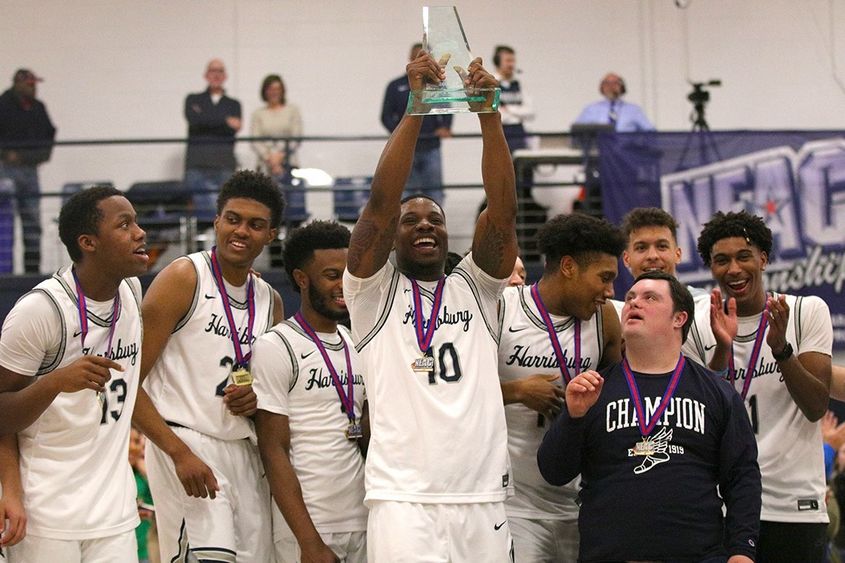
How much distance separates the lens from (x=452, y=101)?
432 cm

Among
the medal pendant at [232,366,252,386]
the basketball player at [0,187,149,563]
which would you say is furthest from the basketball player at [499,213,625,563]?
the basketball player at [0,187,149,563]

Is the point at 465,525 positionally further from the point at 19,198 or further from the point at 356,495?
the point at 19,198

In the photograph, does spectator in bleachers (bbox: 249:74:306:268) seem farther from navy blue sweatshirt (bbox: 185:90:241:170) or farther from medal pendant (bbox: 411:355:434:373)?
medal pendant (bbox: 411:355:434:373)

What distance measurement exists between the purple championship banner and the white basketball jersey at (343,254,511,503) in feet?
18.6

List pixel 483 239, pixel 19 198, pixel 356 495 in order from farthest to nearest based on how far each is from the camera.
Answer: pixel 19 198 → pixel 356 495 → pixel 483 239

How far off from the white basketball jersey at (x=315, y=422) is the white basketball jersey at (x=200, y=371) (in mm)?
169

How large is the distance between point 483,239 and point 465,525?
1.17 m

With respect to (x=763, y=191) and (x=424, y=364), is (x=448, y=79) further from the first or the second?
(x=763, y=191)

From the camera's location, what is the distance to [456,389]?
14.5 ft

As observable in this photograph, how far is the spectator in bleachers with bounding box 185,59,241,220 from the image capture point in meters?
11.5

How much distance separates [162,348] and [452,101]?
1.81 meters

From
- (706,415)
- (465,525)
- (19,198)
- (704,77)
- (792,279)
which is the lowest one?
(465,525)

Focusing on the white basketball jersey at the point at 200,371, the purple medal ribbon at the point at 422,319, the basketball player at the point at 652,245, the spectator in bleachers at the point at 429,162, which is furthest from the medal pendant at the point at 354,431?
the spectator in bleachers at the point at 429,162

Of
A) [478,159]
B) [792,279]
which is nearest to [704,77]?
[478,159]
